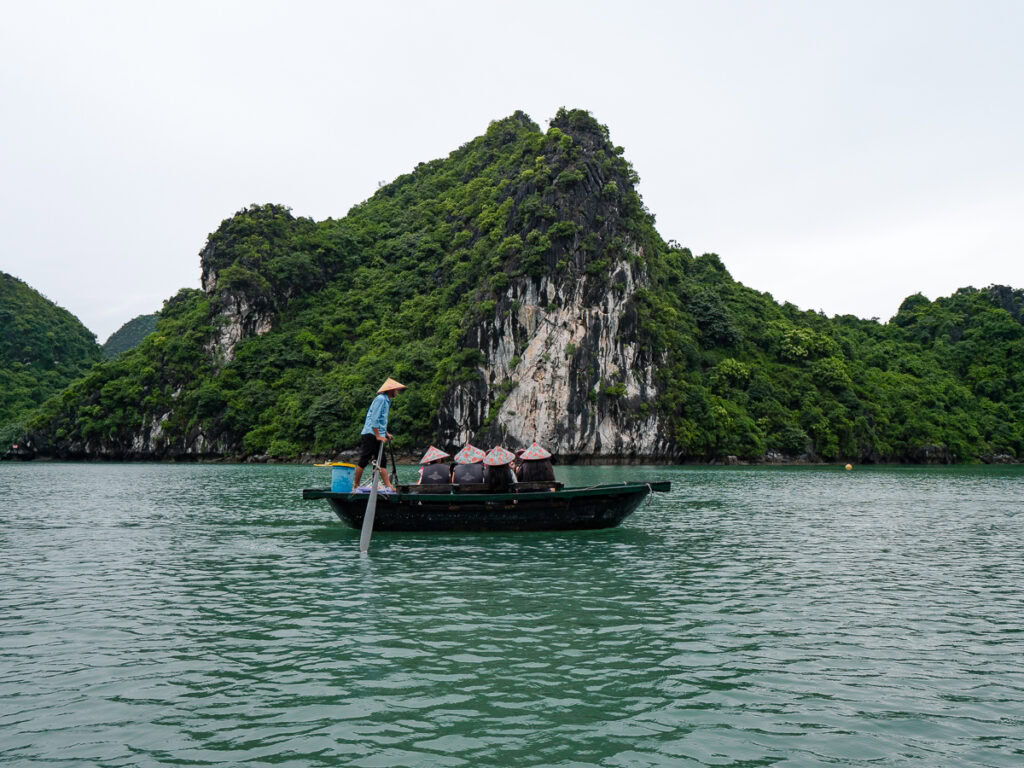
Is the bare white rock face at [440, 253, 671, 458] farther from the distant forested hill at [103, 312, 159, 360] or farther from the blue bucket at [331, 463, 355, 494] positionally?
the distant forested hill at [103, 312, 159, 360]

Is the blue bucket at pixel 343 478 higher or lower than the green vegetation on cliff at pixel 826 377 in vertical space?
lower

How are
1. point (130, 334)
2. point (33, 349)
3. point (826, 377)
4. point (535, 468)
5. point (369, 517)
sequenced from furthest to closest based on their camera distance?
point (130, 334) → point (33, 349) → point (826, 377) → point (535, 468) → point (369, 517)

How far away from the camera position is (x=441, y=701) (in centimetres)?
622

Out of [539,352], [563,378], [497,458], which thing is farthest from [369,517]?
[539,352]

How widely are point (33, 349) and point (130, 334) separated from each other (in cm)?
4850

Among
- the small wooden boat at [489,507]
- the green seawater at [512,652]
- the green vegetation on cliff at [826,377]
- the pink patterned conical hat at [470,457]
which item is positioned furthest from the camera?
the green vegetation on cliff at [826,377]

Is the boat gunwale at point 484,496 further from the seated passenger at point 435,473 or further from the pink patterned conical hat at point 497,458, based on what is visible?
the pink patterned conical hat at point 497,458

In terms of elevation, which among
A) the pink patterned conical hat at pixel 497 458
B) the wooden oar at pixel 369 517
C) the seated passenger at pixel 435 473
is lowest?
the wooden oar at pixel 369 517

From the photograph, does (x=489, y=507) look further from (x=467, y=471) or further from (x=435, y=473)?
(x=435, y=473)

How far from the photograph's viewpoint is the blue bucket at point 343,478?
16.8 metres

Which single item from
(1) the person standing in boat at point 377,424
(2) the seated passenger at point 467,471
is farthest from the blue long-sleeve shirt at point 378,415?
(2) the seated passenger at point 467,471

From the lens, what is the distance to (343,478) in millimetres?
16906

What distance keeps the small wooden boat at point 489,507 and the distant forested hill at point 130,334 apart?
455 ft

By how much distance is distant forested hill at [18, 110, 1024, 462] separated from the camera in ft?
218
